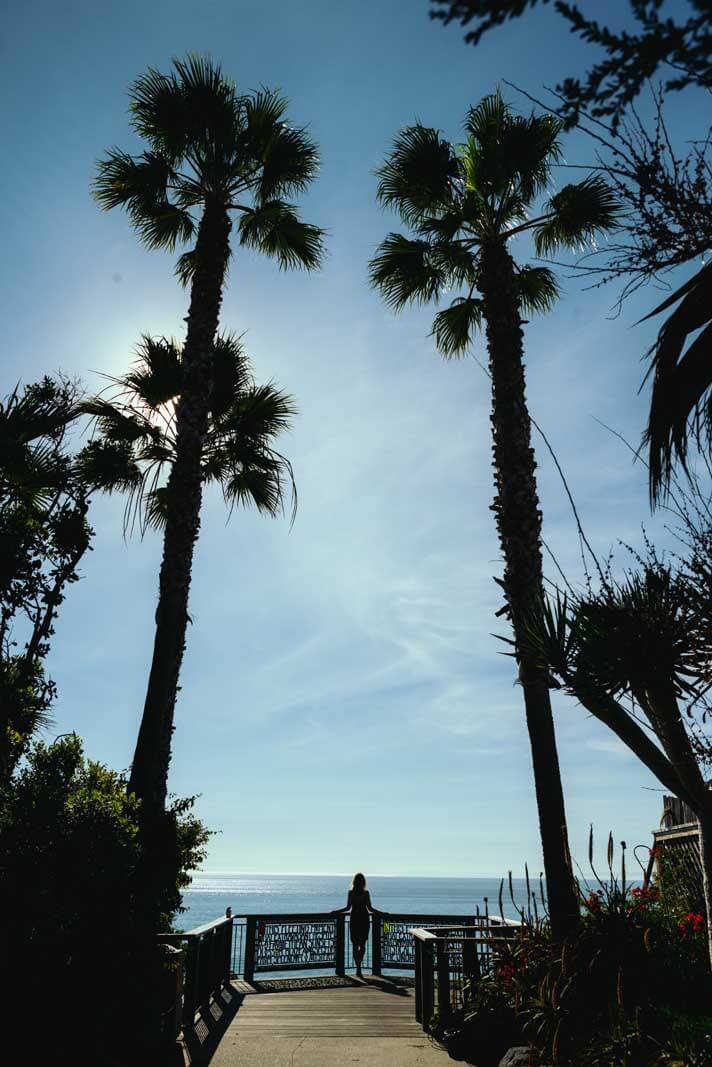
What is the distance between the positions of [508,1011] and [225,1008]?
186 inches

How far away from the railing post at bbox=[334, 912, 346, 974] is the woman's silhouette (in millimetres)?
270

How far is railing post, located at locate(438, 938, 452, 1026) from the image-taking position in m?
8.94

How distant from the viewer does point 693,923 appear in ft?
28.1

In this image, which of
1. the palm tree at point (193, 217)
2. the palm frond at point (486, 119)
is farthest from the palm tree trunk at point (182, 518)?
the palm frond at point (486, 119)

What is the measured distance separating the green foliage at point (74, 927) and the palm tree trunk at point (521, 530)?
4220 millimetres

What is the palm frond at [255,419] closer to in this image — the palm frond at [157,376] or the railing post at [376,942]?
the palm frond at [157,376]

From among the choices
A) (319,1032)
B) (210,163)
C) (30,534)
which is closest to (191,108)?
(210,163)

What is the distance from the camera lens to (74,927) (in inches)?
261

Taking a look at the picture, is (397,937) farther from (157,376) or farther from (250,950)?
(157,376)

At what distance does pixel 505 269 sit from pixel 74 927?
983 cm

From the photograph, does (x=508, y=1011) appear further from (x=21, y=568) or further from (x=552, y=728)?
(x=21, y=568)

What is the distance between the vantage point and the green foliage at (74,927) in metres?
6.37

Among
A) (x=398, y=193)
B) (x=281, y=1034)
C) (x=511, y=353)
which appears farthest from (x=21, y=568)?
(x=398, y=193)

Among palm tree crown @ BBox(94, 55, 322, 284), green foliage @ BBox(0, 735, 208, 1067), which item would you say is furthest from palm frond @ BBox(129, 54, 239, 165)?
green foliage @ BBox(0, 735, 208, 1067)
